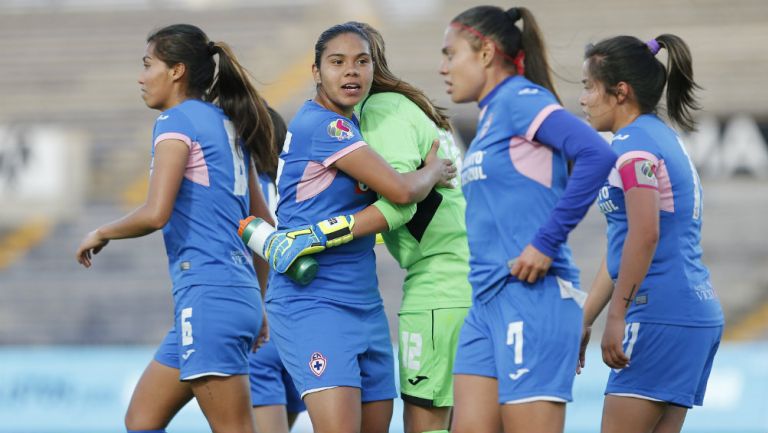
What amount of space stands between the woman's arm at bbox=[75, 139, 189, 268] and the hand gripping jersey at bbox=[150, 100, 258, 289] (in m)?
0.06

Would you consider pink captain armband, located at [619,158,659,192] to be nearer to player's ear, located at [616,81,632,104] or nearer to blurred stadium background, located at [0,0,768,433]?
player's ear, located at [616,81,632,104]

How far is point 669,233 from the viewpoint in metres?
4.38

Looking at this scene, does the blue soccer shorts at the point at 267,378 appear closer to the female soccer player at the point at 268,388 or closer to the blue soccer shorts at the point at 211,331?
the female soccer player at the point at 268,388

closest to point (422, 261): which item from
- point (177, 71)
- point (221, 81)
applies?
point (221, 81)

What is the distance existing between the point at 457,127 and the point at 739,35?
13.8 feet

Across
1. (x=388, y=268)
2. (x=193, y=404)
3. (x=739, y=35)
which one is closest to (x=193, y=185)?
(x=193, y=404)

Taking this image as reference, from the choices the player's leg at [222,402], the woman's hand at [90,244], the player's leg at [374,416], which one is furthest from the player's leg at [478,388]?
the woman's hand at [90,244]

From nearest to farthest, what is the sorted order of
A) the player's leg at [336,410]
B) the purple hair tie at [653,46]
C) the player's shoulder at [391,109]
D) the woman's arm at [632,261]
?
the player's leg at [336,410]
the woman's arm at [632,261]
the player's shoulder at [391,109]
the purple hair tie at [653,46]

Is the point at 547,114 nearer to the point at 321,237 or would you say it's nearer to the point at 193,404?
the point at 321,237

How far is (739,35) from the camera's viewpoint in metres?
15.1

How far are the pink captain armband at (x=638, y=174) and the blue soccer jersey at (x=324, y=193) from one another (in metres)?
1.01

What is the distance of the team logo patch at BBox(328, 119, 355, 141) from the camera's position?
416 centimetres

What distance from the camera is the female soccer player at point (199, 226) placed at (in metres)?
4.57

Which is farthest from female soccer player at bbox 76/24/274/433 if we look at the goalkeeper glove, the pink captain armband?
the pink captain armband
